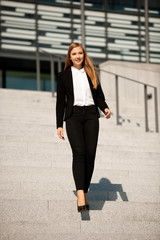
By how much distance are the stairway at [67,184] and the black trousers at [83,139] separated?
0.36 meters

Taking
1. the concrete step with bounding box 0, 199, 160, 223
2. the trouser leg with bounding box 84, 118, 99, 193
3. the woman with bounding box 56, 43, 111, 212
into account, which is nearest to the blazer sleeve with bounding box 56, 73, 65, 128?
the woman with bounding box 56, 43, 111, 212

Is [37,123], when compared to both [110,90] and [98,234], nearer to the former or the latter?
[98,234]

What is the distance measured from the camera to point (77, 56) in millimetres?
3033

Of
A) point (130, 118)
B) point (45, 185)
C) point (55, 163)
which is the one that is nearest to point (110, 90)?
point (130, 118)

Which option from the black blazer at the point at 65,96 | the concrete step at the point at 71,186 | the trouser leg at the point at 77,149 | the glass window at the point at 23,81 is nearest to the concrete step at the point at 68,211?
the trouser leg at the point at 77,149

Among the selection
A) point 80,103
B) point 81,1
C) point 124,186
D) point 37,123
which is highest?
point 81,1

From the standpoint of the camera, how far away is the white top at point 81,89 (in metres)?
2.98

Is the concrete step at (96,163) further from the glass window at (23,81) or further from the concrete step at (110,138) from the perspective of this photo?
the glass window at (23,81)

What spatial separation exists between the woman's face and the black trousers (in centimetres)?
41

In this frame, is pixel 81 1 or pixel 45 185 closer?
pixel 45 185

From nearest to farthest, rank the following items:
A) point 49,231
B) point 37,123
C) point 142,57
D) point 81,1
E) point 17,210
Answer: point 49,231, point 17,210, point 37,123, point 81,1, point 142,57

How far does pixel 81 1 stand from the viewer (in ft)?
38.8

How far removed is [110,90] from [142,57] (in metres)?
3.84

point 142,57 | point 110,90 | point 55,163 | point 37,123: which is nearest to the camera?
point 55,163
